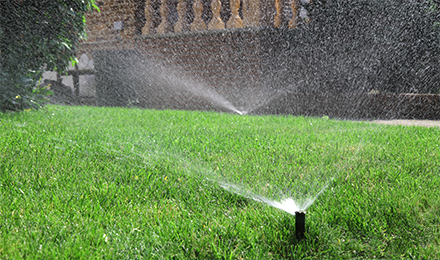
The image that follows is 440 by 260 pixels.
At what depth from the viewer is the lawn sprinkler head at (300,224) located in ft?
4.04

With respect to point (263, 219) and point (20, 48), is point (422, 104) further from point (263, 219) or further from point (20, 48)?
point (20, 48)

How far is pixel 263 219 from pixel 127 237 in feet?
1.78

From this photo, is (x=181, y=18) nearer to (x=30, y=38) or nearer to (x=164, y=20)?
(x=164, y=20)

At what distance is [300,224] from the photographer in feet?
4.20

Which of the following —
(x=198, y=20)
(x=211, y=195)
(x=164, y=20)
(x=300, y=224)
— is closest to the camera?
(x=300, y=224)

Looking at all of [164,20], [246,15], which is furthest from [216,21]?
[164,20]

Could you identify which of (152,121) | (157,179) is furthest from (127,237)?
(152,121)

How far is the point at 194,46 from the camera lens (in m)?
7.02

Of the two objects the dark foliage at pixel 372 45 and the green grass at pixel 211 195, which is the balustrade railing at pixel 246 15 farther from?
the green grass at pixel 211 195

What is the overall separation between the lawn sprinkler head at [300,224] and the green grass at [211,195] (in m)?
0.04

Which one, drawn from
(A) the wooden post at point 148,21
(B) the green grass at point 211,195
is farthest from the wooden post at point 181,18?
(B) the green grass at point 211,195

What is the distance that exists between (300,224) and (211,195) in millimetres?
649

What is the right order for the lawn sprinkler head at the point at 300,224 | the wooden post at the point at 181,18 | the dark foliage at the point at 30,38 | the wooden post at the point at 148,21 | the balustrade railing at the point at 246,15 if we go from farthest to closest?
the wooden post at the point at 148,21
the wooden post at the point at 181,18
the balustrade railing at the point at 246,15
the dark foliage at the point at 30,38
the lawn sprinkler head at the point at 300,224

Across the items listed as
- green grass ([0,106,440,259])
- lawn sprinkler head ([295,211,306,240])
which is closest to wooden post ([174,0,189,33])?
green grass ([0,106,440,259])
